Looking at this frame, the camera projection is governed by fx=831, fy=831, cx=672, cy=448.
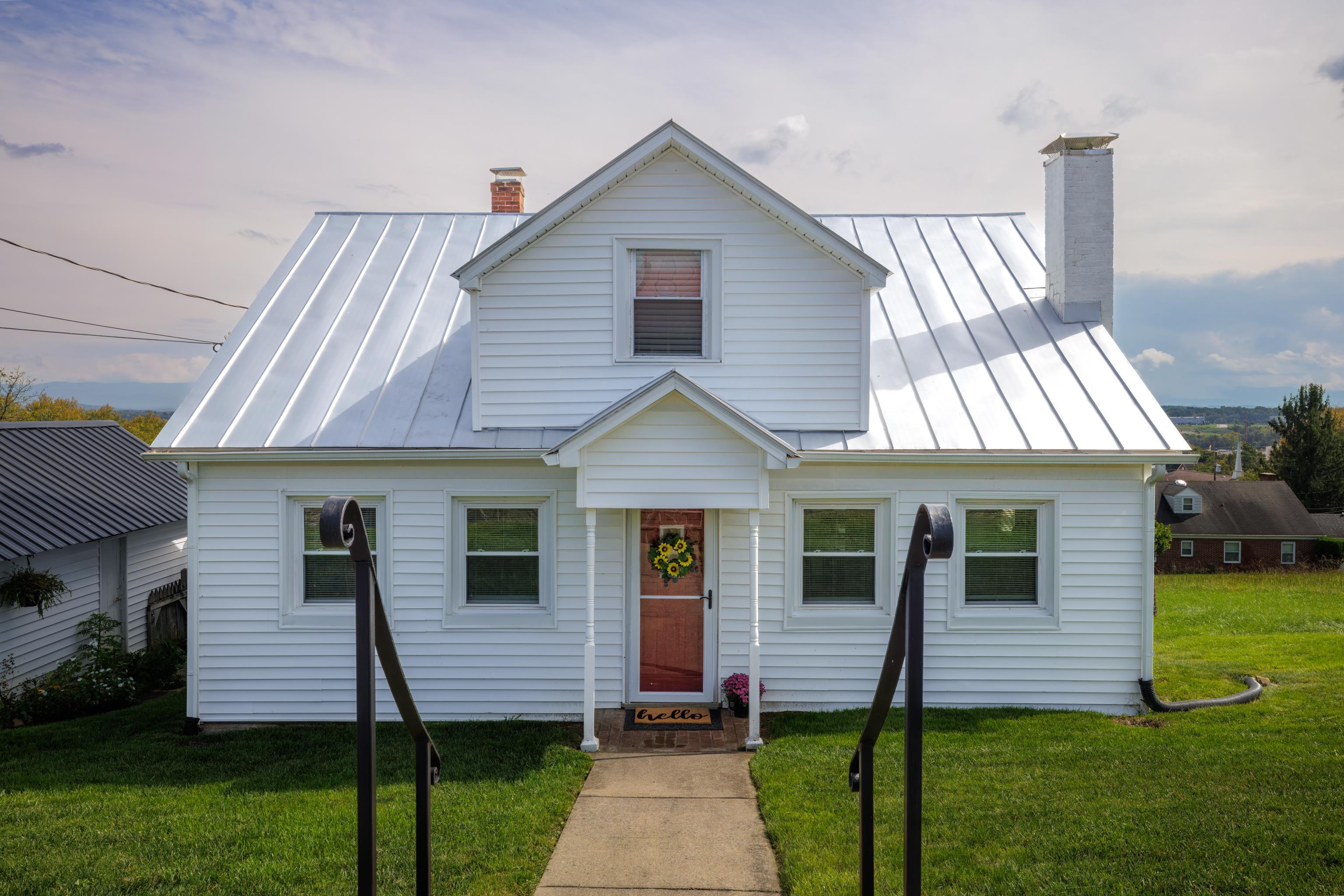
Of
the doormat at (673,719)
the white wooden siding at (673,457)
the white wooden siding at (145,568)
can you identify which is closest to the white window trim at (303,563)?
the white wooden siding at (673,457)

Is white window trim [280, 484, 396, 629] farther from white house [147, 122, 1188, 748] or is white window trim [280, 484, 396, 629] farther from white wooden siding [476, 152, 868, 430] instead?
white wooden siding [476, 152, 868, 430]

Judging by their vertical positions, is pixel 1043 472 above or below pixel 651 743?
above

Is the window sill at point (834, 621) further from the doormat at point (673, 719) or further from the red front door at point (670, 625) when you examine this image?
the doormat at point (673, 719)

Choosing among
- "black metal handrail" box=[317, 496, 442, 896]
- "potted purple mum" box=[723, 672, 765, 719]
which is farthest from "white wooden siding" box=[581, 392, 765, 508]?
"black metal handrail" box=[317, 496, 442, 896]

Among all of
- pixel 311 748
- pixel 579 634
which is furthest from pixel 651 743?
pixel 311 748

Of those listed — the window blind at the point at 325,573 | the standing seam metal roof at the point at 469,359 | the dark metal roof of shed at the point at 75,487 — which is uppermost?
the standing seam metal roof at the point at 469,359

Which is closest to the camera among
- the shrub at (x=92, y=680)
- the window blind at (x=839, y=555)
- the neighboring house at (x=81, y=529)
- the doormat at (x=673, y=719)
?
the doormat at (x=673, y=719)

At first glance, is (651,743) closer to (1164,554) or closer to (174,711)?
(174,711)

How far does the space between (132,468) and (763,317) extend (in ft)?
40.9

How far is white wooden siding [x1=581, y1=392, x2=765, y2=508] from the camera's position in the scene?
8.62 meters

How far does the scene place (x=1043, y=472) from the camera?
31.1 feet

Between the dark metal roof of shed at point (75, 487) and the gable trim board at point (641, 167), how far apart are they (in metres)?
6.59

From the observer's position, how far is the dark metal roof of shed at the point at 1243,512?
48156 mm

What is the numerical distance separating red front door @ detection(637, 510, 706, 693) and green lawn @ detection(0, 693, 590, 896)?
4.19 feet
